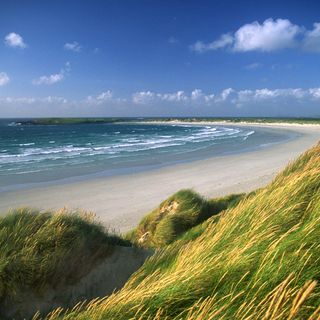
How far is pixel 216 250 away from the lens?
285cm

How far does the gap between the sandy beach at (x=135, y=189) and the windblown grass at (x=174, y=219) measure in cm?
371

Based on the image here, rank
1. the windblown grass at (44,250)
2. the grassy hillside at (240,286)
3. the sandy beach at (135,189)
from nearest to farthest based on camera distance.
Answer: the grassy hillside at (240,286) → the windblown grass at (44,250) → the sandy beach at (135,189)

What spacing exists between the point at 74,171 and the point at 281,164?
56.3 ft

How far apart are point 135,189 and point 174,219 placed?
1159cm

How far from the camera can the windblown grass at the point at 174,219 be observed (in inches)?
302

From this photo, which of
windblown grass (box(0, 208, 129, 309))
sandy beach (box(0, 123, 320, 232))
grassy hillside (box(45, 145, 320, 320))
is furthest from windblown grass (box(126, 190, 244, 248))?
grassy hillside (box(45, 145, 320, 320))

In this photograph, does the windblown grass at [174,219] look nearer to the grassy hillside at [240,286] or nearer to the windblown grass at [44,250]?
the windblown grass at [44,250]

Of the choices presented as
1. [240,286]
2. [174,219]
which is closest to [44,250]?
[240,286]

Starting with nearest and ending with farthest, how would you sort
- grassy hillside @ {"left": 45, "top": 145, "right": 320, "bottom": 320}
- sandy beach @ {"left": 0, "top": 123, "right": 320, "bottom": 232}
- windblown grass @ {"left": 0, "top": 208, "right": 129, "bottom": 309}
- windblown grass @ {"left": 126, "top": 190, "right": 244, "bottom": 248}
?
grassy hillside @ {"left": 45, "top": 145, "right": 320, "bottom": 320} < windblown grass @ {"left": 0, "top": 208, "right": 129, "bottom": 309} < windblown grass @ {"left": 126, "top": 190, "right": 244, "bottom": 248} < sandy beach @ {"left": 0, "top": 123, "right": 320, "bottom": 232}

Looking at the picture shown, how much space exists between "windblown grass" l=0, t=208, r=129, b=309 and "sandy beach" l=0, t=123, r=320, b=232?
7402 millimetres

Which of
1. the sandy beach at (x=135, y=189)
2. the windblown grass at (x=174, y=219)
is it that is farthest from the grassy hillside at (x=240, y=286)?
the sandy beach at (x=135, y=189)

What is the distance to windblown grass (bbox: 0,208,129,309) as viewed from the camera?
12.6 ft

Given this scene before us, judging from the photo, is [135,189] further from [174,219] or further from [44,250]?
[44,250]

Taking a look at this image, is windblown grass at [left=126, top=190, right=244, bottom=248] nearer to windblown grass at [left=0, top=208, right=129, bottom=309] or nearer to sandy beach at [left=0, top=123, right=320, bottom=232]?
windblown grass at [left=0, top=208, right=129, bottom=309]
